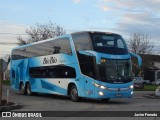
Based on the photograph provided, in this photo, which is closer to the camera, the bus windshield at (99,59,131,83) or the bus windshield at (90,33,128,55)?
the bus windshield at (99,59,131,83)

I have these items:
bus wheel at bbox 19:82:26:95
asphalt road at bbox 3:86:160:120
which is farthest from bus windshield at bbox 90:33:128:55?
bus wheel at bbox 19:82:26:95

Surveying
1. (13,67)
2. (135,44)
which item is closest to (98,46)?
(13,67)

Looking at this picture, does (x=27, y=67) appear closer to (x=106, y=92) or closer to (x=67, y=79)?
(x=67, y=79)

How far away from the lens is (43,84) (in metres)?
28.9

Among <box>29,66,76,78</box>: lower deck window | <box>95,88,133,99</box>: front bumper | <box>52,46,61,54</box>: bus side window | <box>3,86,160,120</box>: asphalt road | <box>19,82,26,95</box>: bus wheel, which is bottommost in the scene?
<box>19,82,26,95</box>: bus wheel

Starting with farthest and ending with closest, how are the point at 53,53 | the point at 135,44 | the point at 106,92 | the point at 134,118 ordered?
the point at 135,44, the point at 53,53, the point at 106,92, the point at 134,118

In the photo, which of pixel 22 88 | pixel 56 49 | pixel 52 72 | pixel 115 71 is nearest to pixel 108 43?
pixel 115 71

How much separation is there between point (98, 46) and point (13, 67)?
1471cm

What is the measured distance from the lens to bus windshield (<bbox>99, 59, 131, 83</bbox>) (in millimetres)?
22156

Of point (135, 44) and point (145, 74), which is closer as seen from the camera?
point (135, 44)

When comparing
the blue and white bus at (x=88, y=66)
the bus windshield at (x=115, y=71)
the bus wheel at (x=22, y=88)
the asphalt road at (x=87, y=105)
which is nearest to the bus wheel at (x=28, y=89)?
the bus wheel at (x=22, y=88)

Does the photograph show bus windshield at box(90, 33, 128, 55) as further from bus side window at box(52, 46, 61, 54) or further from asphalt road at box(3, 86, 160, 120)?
bus side window at box(52, 46, 61, 54)

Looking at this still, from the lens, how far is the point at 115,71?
22.5m

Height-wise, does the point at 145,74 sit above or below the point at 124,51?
below
